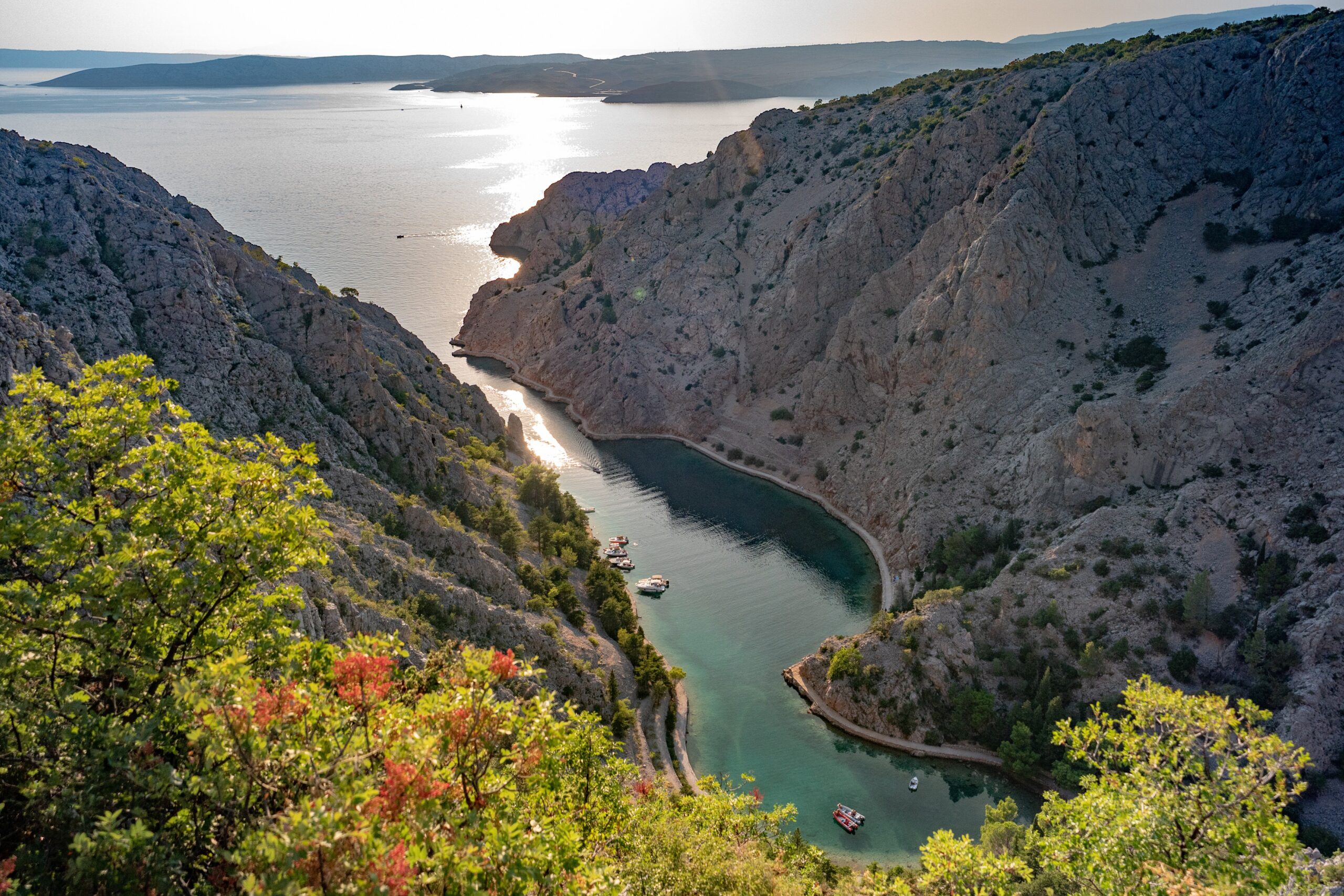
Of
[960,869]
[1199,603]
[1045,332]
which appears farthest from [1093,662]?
[1045,332]

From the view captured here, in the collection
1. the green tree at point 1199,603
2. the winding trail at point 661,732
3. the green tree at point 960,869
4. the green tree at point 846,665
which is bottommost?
the winding trail at point 661,732

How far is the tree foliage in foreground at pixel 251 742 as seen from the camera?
9.62 meters

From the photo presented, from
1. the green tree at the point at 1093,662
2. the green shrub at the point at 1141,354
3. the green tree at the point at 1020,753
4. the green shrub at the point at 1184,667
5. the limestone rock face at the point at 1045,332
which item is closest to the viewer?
the green tree at the point at 1020,753

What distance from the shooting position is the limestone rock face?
42.5 metres

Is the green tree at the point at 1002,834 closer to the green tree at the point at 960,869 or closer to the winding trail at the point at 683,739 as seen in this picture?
the green tree at the point at 960,869

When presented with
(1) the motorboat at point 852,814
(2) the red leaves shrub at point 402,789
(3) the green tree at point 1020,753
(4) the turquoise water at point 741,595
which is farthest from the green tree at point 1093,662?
(2) the red leaves shrub at point 402,789

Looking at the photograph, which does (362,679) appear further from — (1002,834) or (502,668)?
(1002,834)

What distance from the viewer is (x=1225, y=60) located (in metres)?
69.3

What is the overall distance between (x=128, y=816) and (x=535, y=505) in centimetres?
4654

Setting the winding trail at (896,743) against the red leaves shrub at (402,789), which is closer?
the red leaves shrub at (402,789)

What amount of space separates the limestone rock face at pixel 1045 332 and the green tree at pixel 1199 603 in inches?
22.5

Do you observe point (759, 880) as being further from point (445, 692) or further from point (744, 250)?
point (744, 250)

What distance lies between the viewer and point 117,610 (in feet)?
37.7

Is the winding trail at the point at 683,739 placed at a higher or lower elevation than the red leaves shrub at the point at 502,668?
lower
